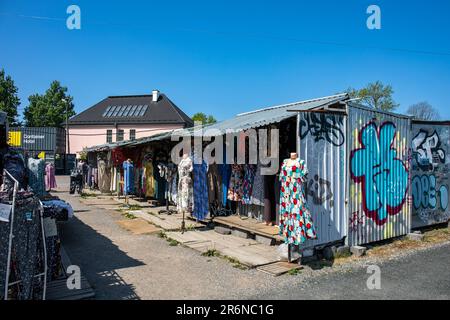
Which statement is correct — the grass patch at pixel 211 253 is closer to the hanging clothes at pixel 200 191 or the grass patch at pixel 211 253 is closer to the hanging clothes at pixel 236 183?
the hanging clothes at pixel 236 183

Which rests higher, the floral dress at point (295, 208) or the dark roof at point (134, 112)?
the dark roof at point (134, 112)

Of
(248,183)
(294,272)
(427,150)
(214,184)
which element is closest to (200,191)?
(214,184)

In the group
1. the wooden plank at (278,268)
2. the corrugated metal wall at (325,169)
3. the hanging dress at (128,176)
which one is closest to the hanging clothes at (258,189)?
the corrugated metal wall at (325,169)

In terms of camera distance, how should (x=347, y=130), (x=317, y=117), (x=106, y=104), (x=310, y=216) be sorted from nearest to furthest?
(x=310, y=216) → (x=317, y=117) → (x=347, y=130) → (x=106, y=104)

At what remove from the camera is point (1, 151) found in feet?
20.3

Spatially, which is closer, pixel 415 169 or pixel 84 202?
pixel 415 169

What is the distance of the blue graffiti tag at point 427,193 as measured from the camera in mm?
8997

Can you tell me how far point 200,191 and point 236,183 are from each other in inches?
40.1

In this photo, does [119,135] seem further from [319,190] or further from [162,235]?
[319,190]

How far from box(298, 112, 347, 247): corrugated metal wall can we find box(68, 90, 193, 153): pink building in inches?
1140

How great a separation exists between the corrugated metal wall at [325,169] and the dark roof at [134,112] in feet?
94.9
